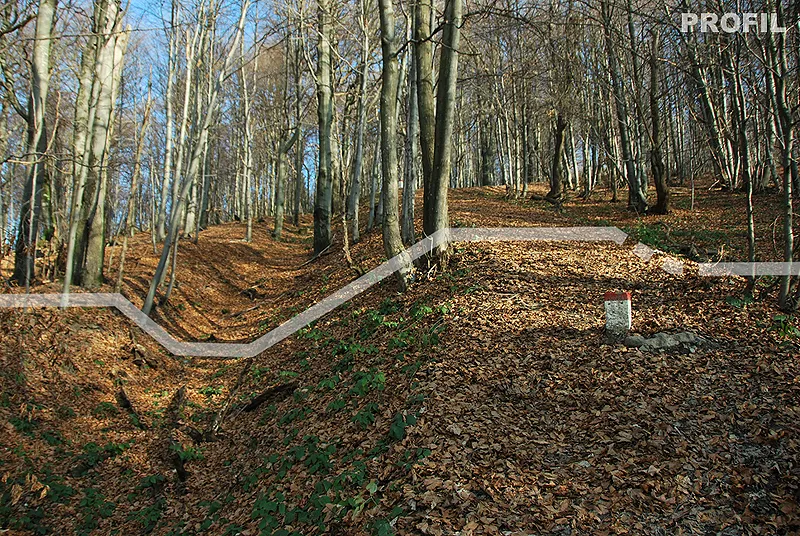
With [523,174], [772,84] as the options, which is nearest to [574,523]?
[772,84]

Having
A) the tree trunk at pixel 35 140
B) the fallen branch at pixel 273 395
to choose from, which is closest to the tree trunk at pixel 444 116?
the fallen branch at pixel 273 395

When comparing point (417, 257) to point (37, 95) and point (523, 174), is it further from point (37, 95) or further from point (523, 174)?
point (523, 174)

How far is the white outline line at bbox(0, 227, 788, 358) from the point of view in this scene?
341 inches

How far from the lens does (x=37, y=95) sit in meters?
7.53

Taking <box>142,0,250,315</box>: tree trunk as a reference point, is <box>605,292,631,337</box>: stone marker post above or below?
below

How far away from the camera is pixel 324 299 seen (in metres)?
10.6

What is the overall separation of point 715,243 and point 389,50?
7.50 meters

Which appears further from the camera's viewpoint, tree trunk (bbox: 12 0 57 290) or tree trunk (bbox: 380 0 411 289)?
tree trunk (bbox: 380 0 411 289)

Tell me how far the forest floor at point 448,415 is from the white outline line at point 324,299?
1.11 ft

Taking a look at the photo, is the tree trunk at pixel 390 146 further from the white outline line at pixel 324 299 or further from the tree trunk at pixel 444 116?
the tree trunk at pixel 444 116

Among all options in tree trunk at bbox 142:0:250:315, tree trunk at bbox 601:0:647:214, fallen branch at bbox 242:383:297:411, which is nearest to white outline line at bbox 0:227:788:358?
tree trunk at bbox 142:0:250:315

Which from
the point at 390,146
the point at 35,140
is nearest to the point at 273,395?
the point at 390,146

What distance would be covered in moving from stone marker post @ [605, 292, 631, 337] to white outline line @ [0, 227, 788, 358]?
2.97m

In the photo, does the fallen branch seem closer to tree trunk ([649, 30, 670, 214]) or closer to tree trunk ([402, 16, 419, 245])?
tree trunk ([402, 16, 419, 245])
